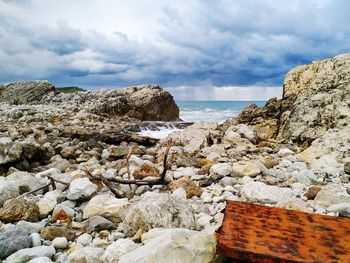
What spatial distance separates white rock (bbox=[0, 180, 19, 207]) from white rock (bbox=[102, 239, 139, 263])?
7.30 ft

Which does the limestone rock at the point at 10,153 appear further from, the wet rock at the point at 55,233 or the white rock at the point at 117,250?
the white rock at the point at 117,250

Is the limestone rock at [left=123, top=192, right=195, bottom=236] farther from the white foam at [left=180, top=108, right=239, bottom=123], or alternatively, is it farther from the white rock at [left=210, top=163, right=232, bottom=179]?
the white foam at [left=180, top=108, right=239, bottom=123]

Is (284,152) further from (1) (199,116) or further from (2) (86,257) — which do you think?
(1) (199,116)

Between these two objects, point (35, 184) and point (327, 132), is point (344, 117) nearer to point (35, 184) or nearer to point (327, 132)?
point (327, 132)

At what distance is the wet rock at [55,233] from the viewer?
3168 millimetres

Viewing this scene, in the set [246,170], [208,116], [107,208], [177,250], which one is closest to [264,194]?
[246,170]

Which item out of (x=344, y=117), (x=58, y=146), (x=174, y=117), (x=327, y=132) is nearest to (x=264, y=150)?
(x=327, y=132)

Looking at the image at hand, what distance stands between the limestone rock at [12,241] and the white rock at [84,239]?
44cm

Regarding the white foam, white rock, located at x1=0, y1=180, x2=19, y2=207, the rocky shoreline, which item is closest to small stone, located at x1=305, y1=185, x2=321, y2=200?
the rocky shoreline

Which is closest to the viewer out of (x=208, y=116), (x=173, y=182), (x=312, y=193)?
(x=312, y=193)

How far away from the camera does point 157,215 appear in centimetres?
296

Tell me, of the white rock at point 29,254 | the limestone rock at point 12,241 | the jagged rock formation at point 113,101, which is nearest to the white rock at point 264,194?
the white rock at point 29,254

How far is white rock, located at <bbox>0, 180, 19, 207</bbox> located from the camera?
13.7 feet

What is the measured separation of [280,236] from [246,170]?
343cm
